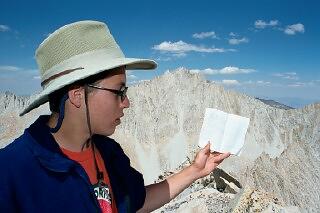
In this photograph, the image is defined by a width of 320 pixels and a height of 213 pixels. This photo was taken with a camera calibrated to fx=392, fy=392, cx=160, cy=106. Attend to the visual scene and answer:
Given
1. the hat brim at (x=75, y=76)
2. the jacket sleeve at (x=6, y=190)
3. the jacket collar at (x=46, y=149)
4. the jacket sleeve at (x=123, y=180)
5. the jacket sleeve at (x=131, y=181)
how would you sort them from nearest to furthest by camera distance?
the jacket sleeve at (x=6, y=190) → the jacket collar at (x=46, y=149) → the hat brim at (x=75, y=76) → the jacket sleeve at (x=123, y=180) → the jacket sleeve at (x=131, y=181)

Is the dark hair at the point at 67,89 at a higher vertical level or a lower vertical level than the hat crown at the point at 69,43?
lower

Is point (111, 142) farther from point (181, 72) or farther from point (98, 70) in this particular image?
point (181, 72)

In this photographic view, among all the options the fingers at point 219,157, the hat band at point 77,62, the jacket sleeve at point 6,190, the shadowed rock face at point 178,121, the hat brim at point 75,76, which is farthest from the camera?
the shadowed rock face at point 178,121

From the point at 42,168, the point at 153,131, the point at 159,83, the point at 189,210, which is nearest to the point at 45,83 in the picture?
the point at 42,168

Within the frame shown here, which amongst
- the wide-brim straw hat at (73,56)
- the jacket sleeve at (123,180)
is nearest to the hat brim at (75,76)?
the wide-brim straw hat at (73,56)

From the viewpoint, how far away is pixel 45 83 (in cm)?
305

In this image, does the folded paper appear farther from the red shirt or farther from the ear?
the ear

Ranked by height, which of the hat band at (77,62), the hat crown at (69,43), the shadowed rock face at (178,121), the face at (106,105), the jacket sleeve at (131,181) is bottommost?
the shadowed rock face at (178,121)

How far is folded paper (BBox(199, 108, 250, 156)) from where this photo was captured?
13.0 ft

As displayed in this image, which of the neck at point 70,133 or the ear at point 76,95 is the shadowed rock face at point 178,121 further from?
the ear at point 76,95

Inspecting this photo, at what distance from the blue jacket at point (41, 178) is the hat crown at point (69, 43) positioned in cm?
48

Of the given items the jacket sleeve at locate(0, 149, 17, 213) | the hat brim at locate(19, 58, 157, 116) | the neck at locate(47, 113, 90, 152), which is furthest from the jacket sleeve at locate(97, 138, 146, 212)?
the jacket sleeve at locate(0, 149, 17, 213)

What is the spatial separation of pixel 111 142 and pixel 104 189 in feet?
2.18

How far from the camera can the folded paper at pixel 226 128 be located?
3.96 meters
